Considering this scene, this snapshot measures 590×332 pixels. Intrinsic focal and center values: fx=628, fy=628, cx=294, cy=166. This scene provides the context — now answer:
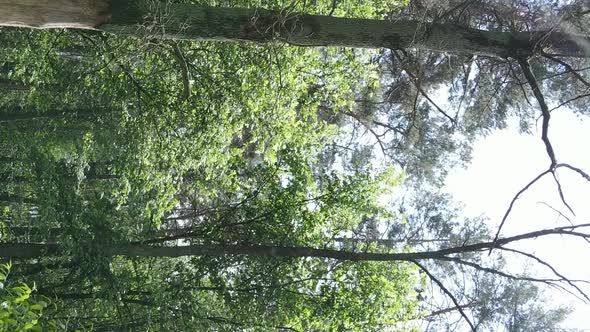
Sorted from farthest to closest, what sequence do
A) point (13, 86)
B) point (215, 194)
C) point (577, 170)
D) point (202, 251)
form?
1. point (13, 86)
2. point (215, 194)
3. point (202, 251)
4. point (577, 170)

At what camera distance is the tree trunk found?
620 centimetres

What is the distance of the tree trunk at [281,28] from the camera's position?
244 inches

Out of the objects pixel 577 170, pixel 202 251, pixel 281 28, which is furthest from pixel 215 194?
pixel 577 170

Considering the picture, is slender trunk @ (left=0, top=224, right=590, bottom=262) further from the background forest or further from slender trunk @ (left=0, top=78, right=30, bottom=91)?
slender trunk @ (left=0, top=78, right=30, bottom=91)

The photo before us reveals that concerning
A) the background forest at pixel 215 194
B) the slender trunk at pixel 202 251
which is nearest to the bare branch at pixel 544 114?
the background forest at pixel 215 194

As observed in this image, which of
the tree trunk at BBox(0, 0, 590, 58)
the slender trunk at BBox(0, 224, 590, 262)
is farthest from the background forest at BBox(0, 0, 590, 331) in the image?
the tree trunk at BBox(0, 0, 590, 58)

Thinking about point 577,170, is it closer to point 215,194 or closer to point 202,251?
point 202,251

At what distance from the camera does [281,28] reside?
6.41 m

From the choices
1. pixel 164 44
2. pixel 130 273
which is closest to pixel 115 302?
pixel 130 273

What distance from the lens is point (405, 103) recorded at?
1662cm

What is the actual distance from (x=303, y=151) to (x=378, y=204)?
1744 mm

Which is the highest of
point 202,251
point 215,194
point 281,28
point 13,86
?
point 13,86

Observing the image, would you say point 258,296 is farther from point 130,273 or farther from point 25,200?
point 25,200

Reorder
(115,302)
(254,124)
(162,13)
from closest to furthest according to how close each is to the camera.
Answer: (162,13) → (115,302) → (254,124)
